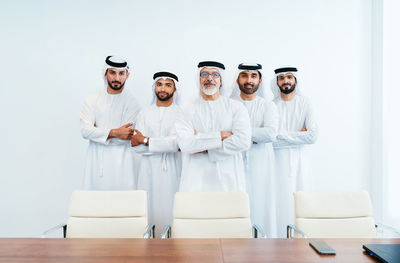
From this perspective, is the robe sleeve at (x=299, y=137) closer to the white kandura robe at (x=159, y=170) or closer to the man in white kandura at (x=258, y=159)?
the man in white kandura at (x=258, y=159)

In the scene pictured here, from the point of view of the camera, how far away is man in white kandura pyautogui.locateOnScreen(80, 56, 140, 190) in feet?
13.0

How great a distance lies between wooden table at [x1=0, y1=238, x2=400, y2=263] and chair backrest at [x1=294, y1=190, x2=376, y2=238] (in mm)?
621

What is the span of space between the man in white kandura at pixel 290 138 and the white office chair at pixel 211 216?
1.67 metres

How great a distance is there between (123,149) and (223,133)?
52.0 inches

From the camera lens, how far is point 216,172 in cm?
345

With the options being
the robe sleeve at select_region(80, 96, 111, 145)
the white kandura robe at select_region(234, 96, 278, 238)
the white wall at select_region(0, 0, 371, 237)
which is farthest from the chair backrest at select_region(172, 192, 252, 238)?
the white wall at select_region(0, 0, 371, 237)

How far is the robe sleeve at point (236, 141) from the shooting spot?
325cm

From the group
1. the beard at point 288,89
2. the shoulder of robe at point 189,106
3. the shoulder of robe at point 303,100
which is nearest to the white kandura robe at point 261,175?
the beard at point 288,89

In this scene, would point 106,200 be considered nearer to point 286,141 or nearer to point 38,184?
point 286,141

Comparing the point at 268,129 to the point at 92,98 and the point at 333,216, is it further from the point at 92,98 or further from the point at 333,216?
the point at 92,98

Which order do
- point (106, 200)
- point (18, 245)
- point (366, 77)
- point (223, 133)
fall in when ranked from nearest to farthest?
point (18, 245) → point (106, 200) → point (223, 133) → point (366, 77)

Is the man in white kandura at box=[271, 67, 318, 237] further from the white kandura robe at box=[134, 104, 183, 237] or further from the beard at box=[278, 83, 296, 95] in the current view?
the white kandura robe at box=[134, 104, 183, 237]

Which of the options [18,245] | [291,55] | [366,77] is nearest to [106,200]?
[18,245]

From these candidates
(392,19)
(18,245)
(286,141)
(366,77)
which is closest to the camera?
(18,245)
